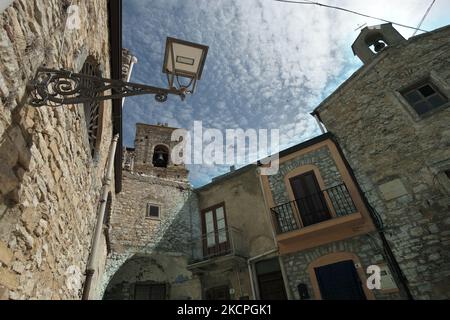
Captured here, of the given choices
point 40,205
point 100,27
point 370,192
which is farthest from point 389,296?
point 100,27

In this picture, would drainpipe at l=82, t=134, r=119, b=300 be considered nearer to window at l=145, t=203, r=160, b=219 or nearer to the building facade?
the building facade

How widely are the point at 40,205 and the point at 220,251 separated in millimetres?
9425

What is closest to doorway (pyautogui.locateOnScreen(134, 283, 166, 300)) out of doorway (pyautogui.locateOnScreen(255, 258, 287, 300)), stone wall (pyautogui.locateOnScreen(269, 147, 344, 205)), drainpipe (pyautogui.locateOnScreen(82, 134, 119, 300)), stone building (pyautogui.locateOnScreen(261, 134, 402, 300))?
doorway (pyautogui.locateOnScreen(255, 258, 287, 300))

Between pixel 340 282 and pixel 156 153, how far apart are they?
37.3 ft

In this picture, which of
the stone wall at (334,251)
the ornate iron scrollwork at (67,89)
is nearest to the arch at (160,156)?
the stone wall at (334,251)

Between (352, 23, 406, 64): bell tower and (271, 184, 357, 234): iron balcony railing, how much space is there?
216 inches

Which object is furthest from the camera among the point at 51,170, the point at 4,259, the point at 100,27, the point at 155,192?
the point at 155,192

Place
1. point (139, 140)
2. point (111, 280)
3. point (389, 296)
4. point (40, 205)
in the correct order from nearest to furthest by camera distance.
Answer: point (40, 205)
point (389, 296)
point (111, 280)
point (139, 140)

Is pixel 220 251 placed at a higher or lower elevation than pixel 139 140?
lower

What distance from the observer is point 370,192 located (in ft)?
28.8

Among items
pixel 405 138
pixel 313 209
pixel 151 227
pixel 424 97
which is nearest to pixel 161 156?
pixel 151 227

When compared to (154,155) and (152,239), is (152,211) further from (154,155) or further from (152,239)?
(154,155)

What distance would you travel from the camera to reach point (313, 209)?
9531mm
